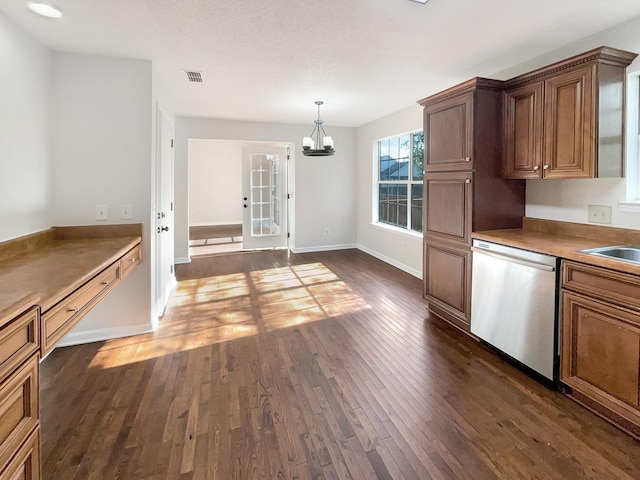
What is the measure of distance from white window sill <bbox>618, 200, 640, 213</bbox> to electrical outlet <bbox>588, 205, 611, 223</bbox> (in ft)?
0.29

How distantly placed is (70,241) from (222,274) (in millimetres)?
2573

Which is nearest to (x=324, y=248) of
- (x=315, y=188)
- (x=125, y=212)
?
(x=315, y=188)

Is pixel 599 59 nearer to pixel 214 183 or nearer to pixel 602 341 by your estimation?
pixel 602 341

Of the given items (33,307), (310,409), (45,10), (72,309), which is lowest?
(310,409)

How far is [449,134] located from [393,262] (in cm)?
291

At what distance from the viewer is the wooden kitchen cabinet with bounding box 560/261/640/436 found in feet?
5.97

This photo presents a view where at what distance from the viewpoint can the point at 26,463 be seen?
3.94ft

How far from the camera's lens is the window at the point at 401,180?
5.16 meters

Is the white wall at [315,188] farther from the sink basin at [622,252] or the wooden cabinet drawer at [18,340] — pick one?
the sink basin at [622,252]

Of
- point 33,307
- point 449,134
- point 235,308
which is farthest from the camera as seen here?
point 235,308

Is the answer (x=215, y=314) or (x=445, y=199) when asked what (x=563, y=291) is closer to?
(x=445, y=199)

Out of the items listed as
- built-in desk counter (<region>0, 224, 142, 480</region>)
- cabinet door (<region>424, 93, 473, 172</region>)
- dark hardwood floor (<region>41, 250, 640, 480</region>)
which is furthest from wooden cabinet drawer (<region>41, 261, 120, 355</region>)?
cabinet door (<region>424, 93, 473, 172</region>)

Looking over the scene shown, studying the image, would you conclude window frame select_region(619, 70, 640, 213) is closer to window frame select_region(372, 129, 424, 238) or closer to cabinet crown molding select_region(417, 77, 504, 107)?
cabinet crown molding select_region(417, 77, 504, 107)

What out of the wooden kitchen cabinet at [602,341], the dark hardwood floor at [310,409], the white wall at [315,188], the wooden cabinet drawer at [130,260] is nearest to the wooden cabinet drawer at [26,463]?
the dark hardwood floor at [310,409]
